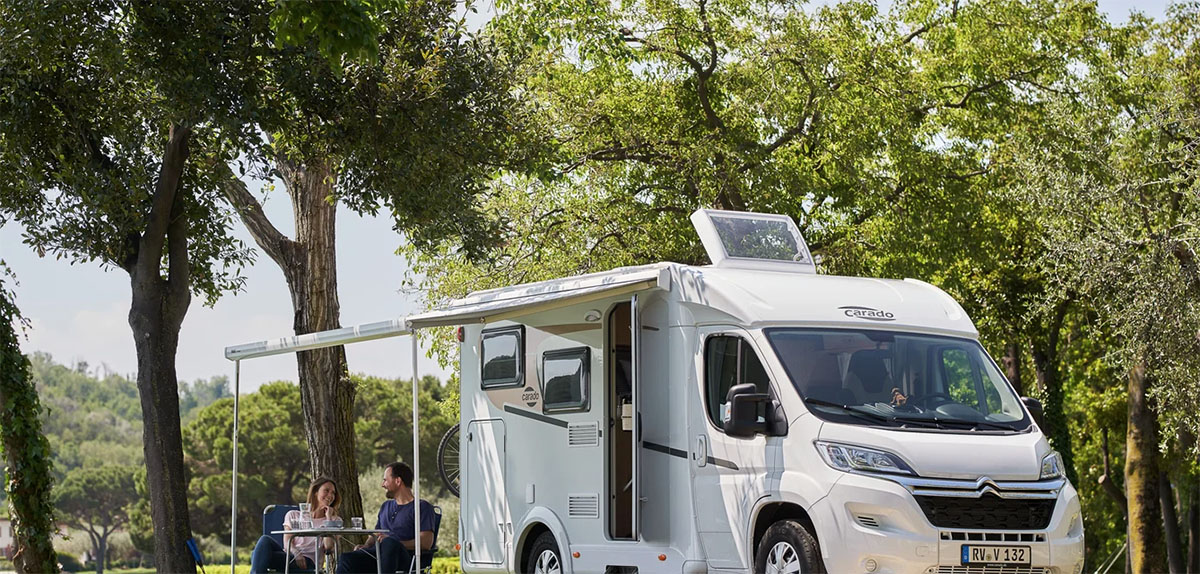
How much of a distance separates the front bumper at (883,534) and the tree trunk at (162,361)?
7.06 m

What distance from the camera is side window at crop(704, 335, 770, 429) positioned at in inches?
363

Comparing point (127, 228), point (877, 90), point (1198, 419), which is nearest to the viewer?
point (127, 228)

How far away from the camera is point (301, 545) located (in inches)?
490

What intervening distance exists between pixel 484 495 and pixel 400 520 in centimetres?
75

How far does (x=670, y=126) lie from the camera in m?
20.5

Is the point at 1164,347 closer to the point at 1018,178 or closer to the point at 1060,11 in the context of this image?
the point at 1018,178

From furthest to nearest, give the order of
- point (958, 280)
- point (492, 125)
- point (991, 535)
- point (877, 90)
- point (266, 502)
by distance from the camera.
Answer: point (266, 502)
point (958, 280)
point (877, 90)
point (492, 125)
point (991, 535)

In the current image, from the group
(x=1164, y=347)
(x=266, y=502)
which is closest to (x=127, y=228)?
(x=1164, y=347)

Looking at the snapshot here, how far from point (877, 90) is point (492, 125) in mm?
8390

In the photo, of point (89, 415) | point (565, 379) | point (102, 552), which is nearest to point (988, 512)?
point (565, 379)

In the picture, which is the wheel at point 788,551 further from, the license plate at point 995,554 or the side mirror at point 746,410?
the license plate at point 995,554

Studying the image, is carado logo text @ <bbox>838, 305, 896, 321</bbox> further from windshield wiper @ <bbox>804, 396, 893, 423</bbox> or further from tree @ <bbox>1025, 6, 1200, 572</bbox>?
tree @ <bbox>1025, 6, 1200, 572</bbox>

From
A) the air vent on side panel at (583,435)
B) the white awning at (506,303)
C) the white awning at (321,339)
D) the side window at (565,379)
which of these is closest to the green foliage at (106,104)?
the white awning at (321,339)

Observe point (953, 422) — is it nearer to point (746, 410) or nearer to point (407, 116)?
point (746, 410)
